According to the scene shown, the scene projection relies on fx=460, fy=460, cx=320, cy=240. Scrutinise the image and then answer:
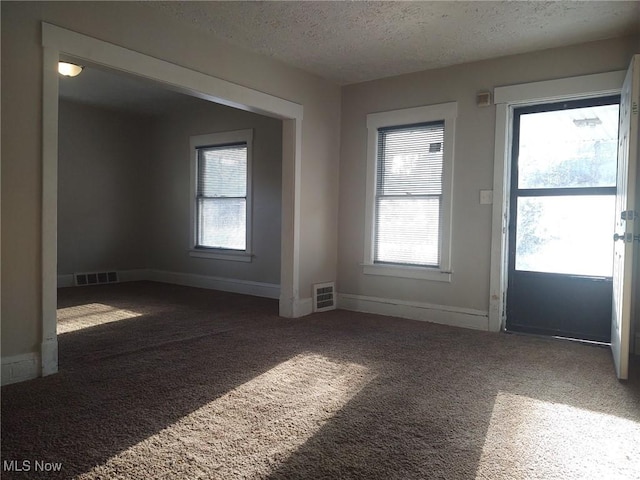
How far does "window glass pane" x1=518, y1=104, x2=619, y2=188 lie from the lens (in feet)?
12.9

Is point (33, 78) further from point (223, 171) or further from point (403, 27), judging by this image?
point (223, 171)

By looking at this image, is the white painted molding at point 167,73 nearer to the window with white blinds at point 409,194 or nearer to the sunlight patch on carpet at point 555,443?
the window with white blinds at point 409,194

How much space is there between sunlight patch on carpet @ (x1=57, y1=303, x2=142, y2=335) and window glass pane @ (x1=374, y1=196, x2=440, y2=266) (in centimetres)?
274

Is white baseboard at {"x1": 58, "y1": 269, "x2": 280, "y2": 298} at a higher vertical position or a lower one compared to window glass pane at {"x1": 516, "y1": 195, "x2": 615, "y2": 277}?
lower

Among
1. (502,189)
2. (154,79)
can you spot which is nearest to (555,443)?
(502,189)

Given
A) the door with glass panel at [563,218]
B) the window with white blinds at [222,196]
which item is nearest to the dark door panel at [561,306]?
the door with glass panel at [563,218]

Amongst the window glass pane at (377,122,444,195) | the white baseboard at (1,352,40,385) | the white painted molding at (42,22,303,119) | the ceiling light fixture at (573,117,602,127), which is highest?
the white painted molding at (42,22,303,119)

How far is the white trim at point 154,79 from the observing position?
9.40 ft

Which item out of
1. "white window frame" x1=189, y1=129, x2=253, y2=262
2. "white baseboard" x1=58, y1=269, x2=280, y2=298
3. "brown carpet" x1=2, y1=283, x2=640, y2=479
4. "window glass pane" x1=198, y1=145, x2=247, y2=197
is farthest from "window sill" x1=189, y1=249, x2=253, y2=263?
"brown carpet" x1=2, y1=283, x2=640, y2=479

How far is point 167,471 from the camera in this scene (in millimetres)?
1850

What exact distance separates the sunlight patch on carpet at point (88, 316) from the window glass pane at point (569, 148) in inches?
166

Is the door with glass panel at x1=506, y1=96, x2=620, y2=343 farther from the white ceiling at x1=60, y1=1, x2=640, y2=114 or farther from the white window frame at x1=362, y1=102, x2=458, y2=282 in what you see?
the white ceiling at x1=60, y1=1, x2=640, y2=114

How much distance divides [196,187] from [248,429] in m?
5.07

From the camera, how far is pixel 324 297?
5.23 metres
